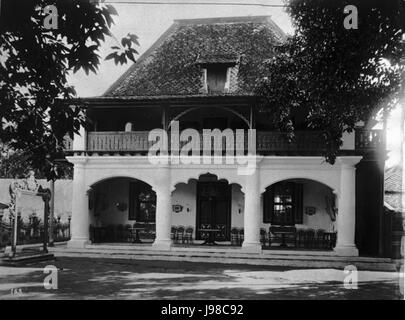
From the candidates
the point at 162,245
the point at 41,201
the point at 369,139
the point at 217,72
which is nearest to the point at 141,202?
the point at 162,245

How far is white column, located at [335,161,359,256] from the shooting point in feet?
61.3

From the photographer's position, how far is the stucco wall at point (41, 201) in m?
23.9

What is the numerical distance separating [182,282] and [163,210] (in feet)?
20.5

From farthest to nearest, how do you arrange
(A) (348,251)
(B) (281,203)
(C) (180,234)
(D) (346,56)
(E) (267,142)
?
(C) (180,234), (B) (281,203), (E) (267,142), (A) (348,251), (D) (346,56)

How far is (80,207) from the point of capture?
20500 mm

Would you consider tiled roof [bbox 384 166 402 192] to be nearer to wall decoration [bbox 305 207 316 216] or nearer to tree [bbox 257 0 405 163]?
wall decoration [bbox 305 207 316 216]

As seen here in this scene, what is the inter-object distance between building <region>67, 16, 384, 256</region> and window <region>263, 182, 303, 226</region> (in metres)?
0.04

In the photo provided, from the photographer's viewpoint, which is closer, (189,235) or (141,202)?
(189,235)

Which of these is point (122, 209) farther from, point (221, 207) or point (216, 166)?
point (216, 166)

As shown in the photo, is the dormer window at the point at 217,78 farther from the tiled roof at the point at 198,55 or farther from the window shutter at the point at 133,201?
the window shutter at the point at 133,201

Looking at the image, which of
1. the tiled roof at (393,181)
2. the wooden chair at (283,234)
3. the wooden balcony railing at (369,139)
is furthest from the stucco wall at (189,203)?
the tiled roof at (393,181)

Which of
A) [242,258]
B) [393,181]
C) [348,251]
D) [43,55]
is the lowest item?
[242,258]

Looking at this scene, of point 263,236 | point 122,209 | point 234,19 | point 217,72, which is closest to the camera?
point 263,236

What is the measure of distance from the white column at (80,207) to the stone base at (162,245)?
8.90 feet
